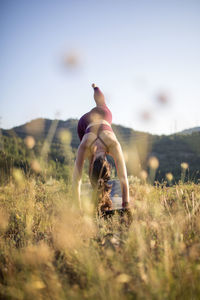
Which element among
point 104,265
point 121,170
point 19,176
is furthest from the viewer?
point 19,176

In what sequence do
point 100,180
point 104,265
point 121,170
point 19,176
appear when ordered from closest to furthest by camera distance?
point 104,265
point 100,180
point 121,170
point 19,176

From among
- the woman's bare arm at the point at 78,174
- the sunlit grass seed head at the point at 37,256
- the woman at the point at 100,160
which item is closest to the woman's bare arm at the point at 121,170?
the woman at the point at 100,160

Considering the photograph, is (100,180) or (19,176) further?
(19,176)

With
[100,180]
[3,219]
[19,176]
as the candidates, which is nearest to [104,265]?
[100,180]

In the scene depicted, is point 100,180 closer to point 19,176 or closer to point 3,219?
point 3,219

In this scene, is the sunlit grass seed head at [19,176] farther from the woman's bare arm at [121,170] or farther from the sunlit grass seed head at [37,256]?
the sunlit grass seed head at [37,256]

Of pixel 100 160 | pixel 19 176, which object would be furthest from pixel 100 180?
pixel 19 176

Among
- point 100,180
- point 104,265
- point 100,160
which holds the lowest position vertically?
point 104,265

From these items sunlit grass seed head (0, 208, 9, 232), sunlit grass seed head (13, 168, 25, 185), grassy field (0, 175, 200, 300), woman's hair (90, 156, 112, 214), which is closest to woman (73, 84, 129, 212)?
woman's hair (90, 156, 112, 214)

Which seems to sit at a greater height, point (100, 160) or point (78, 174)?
point (100, 160)

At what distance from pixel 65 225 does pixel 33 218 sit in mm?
883

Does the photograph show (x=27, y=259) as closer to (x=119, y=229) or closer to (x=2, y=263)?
(x=2, y=263)

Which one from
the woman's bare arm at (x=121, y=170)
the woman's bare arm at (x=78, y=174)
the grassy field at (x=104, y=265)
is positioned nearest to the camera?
the grassy field at (x=104, y=265)

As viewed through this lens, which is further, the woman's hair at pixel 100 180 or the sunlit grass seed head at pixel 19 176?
the sunlit grass seed head at pixel 19 176
